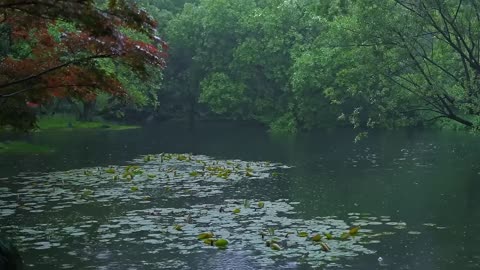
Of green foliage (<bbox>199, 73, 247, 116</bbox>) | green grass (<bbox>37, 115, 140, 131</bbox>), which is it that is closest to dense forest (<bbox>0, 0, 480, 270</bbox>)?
green grass (<bbox>37, 115, 140, 131</bbox>)

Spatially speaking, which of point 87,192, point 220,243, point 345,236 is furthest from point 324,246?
point 87,192

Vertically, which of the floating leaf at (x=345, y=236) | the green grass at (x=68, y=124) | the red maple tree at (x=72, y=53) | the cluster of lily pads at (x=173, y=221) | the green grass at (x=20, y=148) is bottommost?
the cluster of lily pads at (x=173, y=221)

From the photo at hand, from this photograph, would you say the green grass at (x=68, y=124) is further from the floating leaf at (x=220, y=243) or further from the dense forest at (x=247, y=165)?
the floating leaf at (x=220, y=243)

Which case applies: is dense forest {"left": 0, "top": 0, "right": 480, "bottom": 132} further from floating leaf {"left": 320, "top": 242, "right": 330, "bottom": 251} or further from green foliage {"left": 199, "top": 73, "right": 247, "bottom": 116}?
floating leaf {"left": 320, "top": 242, "right": 330, "bottom": 251}

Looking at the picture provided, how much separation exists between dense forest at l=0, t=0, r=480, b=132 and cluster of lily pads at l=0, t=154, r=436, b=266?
3.33 m

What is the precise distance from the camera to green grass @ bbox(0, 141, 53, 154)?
38.5m

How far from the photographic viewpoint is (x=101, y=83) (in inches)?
527

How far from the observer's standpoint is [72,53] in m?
14.1

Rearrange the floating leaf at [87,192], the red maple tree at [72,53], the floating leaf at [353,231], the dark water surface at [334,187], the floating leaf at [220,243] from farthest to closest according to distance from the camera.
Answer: the floating leaf at [87,192] → the floating leaf at [353,231] → the floating leaf at [220,243] → the dark water surface at [334,187] → the red maple tree at [72,53]

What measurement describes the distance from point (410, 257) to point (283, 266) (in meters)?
3.10

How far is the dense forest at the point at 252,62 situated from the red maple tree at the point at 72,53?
0.10 feet

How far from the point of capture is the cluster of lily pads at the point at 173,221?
48.7 ft

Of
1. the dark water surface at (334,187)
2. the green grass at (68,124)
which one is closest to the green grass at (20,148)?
the dark water surface at (334,187)

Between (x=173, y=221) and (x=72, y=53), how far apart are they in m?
6.03
